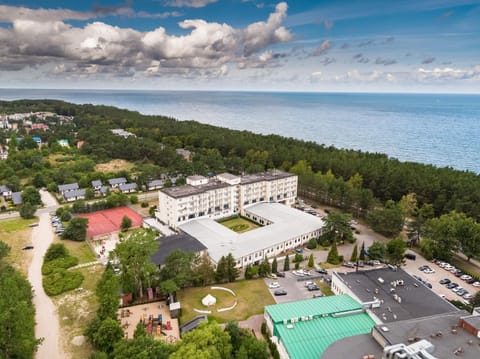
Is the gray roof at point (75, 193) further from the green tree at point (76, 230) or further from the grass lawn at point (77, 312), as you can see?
the grass lawn at point (77, 312)

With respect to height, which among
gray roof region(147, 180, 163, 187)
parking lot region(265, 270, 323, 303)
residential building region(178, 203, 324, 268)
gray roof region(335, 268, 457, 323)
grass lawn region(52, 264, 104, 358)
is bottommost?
grass lawn region(52, 264, 104, 358)

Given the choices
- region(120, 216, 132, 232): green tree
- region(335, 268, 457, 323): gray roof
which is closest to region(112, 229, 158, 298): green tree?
region(120, 216, 132, 232): green tree

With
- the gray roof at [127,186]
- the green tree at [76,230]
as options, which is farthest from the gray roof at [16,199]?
the green tree at [76,230]

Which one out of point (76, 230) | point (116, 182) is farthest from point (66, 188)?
point (76, 230)

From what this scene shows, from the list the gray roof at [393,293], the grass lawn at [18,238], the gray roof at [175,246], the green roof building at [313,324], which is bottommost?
the grass lawn at [18,238]

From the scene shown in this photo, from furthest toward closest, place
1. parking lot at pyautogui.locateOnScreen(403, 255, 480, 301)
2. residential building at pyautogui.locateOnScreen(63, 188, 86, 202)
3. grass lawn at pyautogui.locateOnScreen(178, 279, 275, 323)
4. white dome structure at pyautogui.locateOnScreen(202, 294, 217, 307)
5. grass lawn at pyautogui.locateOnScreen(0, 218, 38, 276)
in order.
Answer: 1. residential building at pyautogui.locateOnScreen(63, 188, 86, 202)
2. grass lawn at pyautogui.locateOnScreen(0, 218, 38, 276)
3. parking lot at pyautogui.locateOnScreen(403, 255, 480, 301)
4. white dome structure at pyautogui.locateOnScreen(202, 294, 217, 307)
5. grass lawn at pyautogui.locateOnScreen(178, 279, 275, 323)

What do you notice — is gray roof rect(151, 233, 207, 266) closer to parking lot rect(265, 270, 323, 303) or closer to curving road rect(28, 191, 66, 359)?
parking lot rect(265, 270, 323, 303)

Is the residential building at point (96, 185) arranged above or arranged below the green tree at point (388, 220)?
below
